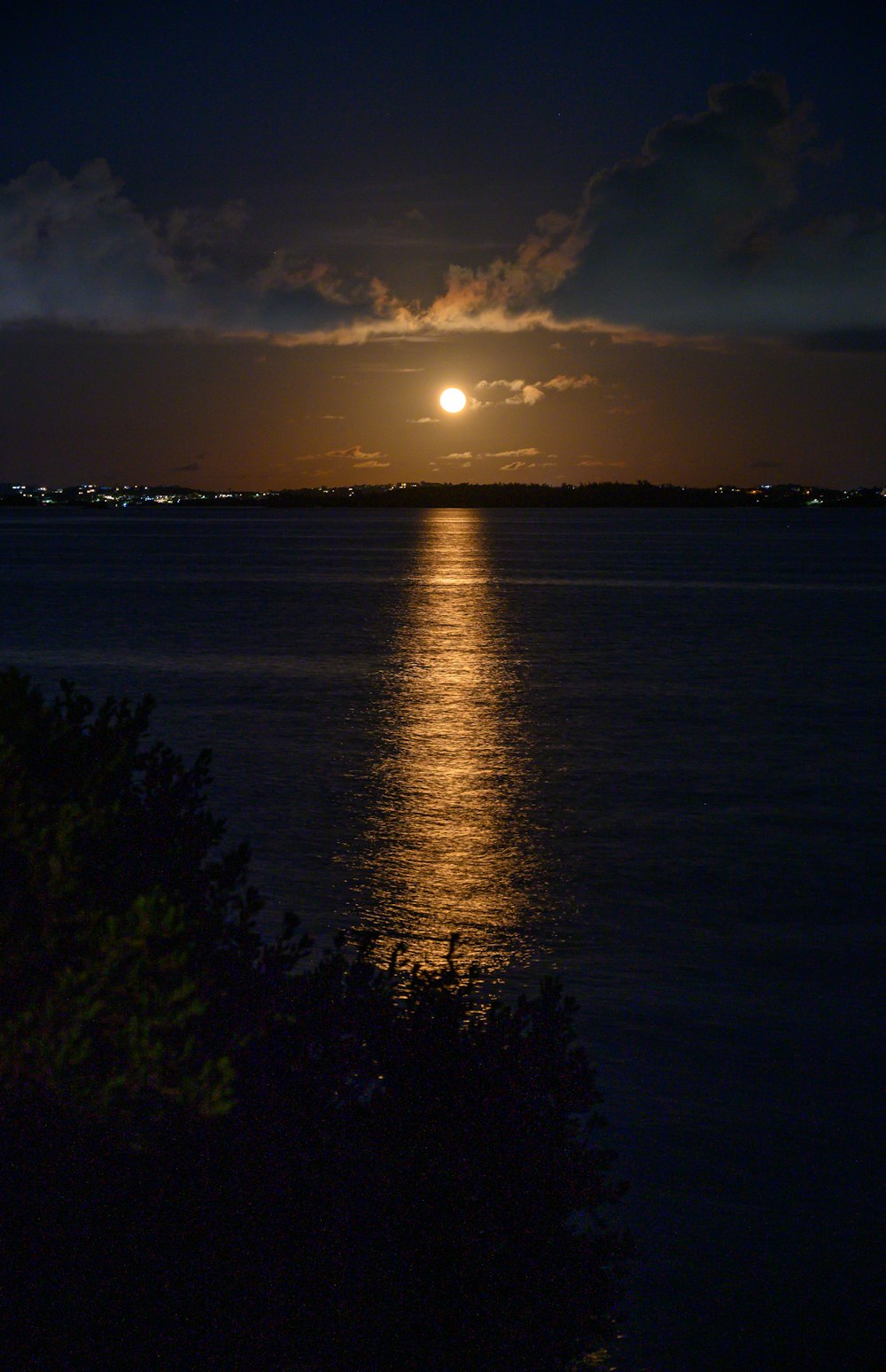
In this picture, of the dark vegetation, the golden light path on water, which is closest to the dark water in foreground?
the golden light path on water

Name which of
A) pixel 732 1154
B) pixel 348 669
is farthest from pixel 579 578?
pixel 732 1154

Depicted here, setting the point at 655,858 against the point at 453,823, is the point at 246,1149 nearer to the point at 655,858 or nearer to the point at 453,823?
the point at 655,858

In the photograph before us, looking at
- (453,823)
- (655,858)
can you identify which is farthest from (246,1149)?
(453,823)

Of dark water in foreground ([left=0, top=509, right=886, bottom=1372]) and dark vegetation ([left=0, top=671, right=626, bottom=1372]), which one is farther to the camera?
dark water in foreground ([left=0, top=509, right=886, bottom=1372])

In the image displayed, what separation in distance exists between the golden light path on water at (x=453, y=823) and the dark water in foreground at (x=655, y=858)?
0.06 m

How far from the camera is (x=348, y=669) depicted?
3262cm

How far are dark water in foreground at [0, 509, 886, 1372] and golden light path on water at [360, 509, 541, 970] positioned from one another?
6 cm

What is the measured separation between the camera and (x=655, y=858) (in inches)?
561

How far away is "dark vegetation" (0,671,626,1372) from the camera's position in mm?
4469

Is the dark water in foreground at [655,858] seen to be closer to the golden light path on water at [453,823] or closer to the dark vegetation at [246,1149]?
the golden light path on water at [453,823]

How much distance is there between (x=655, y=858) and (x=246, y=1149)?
9909mm

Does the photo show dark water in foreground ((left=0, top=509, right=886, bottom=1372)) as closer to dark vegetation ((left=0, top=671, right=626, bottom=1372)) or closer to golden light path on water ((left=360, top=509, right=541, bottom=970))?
golden light path on water ((left=360, top=509, right=541, bottom=970))

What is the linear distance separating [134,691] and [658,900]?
18.0 meters

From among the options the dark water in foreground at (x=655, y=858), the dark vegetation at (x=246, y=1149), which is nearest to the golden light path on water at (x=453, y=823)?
the dark water in foreground at (x=655, y=858)
